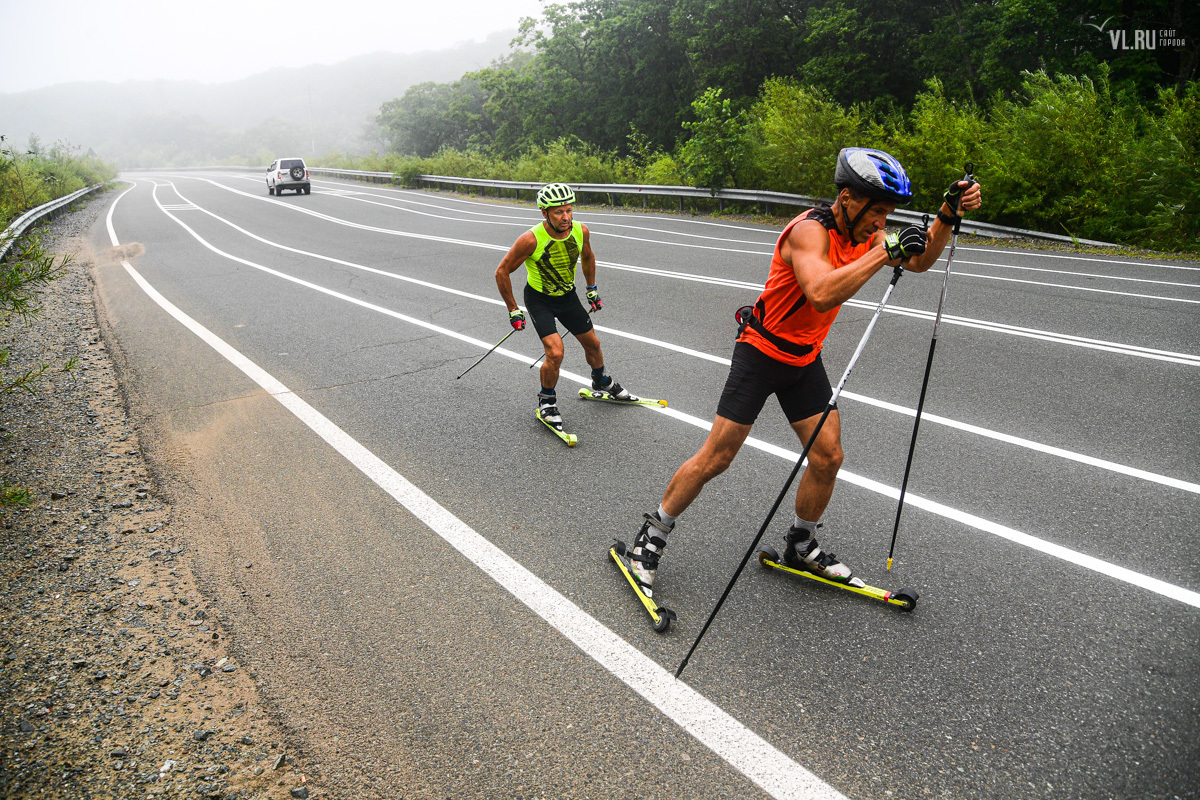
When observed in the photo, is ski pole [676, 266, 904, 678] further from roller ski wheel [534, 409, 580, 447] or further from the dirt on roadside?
roller ski wheel [534, 409, 580, 447]

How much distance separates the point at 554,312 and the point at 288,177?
105 ft

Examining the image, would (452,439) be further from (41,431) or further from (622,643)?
(41,431)

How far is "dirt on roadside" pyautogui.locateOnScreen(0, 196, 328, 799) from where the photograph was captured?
261cm

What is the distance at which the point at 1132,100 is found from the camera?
16.5m

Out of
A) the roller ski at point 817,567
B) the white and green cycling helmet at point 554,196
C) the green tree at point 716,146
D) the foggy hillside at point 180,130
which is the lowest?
the roller ski at point 817,567

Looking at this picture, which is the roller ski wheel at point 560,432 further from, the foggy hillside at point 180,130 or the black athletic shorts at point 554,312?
the foggy hillside at point 180,130

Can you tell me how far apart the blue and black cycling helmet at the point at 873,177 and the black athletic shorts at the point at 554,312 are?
10.8 ft

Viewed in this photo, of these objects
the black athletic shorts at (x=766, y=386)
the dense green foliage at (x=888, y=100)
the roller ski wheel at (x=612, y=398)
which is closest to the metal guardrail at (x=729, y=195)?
the dense green foliage at (x=888, y=100)

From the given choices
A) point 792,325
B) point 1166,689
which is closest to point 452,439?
point 792,325

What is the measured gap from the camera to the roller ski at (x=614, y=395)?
6223 mm

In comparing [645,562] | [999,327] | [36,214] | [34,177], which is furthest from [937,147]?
[34,177]

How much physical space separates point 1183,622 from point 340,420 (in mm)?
5757

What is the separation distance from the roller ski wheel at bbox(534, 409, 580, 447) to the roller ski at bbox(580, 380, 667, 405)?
67cm

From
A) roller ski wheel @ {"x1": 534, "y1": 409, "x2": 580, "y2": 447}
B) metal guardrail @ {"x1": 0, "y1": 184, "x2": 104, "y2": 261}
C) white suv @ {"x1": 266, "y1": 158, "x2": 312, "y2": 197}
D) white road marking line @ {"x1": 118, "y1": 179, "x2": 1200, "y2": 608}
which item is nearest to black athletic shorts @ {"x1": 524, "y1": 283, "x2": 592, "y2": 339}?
roller ski wheel @ {"x1": 534, "y1": 409, "x2": 580, "y2": 447}
